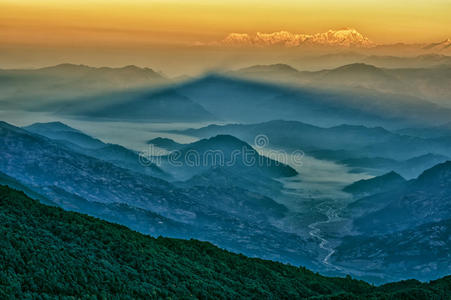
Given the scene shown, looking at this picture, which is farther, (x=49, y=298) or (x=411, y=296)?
(x=411, y=296)

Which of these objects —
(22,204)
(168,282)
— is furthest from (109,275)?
(22,204)

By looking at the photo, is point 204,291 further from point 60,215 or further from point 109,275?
point 60,215

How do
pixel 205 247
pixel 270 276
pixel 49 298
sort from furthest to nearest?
pixel 205 247 < pixel 270 276 < pixel 49 298

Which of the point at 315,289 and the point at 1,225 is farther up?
the point at 1,225

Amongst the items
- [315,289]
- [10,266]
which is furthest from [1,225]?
[315,289]

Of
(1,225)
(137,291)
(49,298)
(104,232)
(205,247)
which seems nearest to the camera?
(49,298)

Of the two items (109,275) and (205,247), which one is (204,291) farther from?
(205,247)
